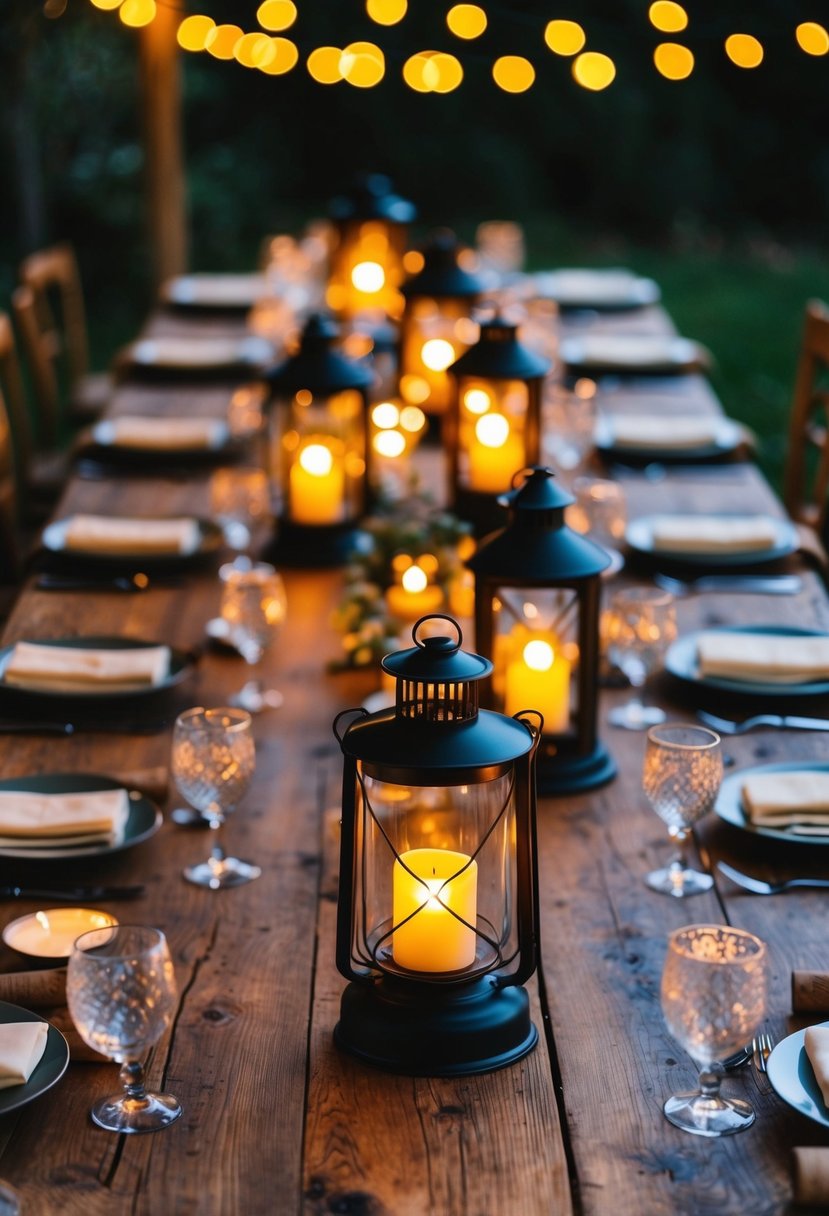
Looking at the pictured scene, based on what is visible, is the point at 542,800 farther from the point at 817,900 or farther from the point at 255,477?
the point at 255,477

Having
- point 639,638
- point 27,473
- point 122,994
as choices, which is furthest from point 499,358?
point 27,473

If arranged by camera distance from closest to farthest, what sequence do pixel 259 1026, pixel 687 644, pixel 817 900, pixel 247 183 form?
pixel 259 1026 < pixel 817 900 < pixel 687 644 < pixel 247 183

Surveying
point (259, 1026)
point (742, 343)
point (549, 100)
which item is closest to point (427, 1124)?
point (259, 1026)

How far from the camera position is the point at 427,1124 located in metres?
1.51

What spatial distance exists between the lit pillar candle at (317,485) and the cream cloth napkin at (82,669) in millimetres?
698

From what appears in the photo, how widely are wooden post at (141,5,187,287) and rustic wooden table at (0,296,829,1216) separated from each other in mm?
4085

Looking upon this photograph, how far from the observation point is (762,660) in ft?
8.21

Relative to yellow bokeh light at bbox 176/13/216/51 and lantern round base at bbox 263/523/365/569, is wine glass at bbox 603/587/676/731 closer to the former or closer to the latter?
lantern round base at bbox 263/523/365/569

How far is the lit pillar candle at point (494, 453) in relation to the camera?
10.1 feet

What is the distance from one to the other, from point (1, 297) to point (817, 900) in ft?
24.7

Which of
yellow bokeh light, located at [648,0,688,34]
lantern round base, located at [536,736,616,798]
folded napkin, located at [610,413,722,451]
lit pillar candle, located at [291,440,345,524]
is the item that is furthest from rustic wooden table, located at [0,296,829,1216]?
yellow bokeh light, located at [648,0,688,34]

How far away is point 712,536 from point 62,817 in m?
1.49

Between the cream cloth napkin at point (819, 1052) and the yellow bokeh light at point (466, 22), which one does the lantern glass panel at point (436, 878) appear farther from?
the yellow bokeh light at point (466, 22)

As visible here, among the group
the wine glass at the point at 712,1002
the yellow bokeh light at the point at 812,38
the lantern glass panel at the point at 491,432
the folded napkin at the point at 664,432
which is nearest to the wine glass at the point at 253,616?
the lantern glass panel at the point at 491,432
